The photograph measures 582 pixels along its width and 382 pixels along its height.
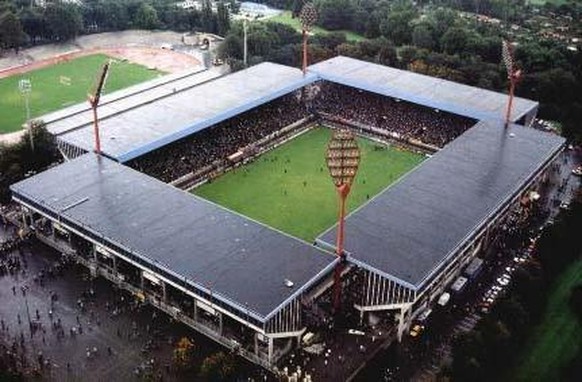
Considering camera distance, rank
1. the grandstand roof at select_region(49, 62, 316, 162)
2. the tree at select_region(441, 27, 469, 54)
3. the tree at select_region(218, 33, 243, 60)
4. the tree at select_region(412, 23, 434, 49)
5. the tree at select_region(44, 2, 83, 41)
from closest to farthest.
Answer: the grandstand roof at select_region(49, 62, 316, 162), the tree at select_region(218, 33, 243, 60), the tree at select_region(441, 27, 469, 54), the tree at select_region(412, 23, 434, 49), the tree at select_region(44, 2, 83, 41)

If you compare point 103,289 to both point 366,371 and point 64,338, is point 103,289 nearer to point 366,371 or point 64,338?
point 64,338

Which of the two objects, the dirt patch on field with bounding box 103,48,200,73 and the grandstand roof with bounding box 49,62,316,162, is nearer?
the grandstand roof with bounding box 49,62,316,162

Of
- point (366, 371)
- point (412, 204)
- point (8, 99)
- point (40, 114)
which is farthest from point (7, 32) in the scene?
point (366, 371)

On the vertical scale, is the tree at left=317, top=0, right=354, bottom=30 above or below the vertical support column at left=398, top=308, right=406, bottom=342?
above

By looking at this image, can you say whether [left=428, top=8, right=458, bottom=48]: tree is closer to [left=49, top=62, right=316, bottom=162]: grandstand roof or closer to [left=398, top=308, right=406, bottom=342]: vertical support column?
[left=49, top=62, right=316, bottom=162]: grandstand roof

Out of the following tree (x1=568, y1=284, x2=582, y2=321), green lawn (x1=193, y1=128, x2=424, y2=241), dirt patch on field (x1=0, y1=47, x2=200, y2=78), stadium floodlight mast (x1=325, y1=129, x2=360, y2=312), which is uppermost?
stadium floodlight mast (x1=325, y1=129, x2=360, y2=312)

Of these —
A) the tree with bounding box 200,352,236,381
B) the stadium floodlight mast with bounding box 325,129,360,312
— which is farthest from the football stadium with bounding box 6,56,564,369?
the stadium floodlight mast with bounding box 325,129,360,312
